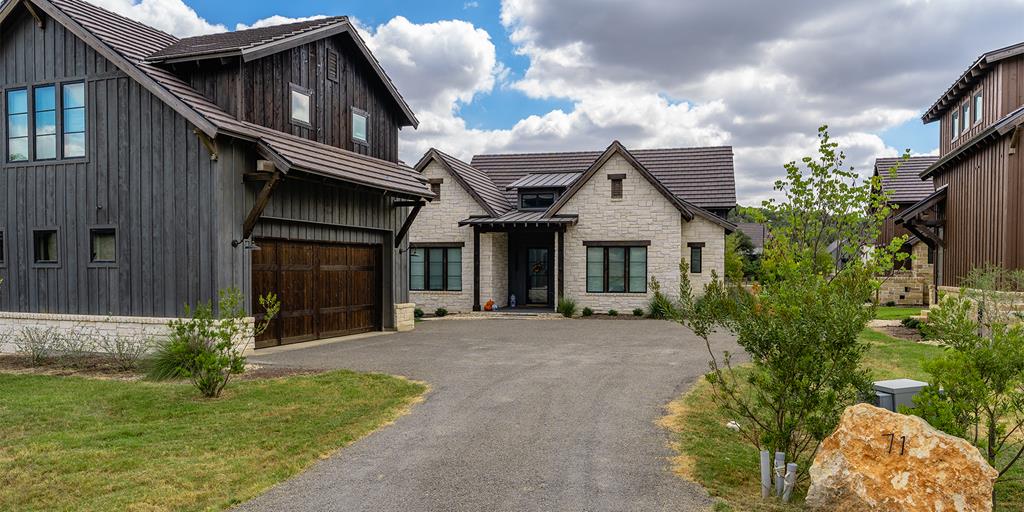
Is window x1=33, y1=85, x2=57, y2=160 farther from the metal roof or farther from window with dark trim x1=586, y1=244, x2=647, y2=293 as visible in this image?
window with dark trim x1=586, y1=244, x2=647, y2=293

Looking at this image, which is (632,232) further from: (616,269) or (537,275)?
(537,275)

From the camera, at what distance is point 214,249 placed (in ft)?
41.8

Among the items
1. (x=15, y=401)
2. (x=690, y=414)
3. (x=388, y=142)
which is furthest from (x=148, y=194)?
(x=690, y=414)

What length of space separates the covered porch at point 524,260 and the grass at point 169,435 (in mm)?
14531

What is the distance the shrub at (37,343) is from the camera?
1262 centimetres

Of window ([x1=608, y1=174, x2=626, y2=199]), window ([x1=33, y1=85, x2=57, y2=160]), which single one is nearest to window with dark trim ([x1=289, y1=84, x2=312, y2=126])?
window ([x1=33, y1=85, x2=57, y2=160])

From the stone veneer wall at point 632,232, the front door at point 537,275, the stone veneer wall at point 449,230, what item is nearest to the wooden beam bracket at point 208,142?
the stone veneer wall at point 449,230

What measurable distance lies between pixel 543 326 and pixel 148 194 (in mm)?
11058

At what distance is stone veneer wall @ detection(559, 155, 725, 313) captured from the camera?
23.7 meters

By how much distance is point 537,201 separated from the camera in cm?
2722

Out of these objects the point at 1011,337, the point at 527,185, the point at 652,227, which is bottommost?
the point at 1011,337

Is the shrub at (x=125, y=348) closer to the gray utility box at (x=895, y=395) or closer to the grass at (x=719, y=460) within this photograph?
the grass at (x=719, y=460)

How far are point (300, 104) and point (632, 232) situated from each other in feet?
41.6

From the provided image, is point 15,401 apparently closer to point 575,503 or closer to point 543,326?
point 575,503
